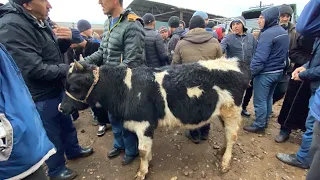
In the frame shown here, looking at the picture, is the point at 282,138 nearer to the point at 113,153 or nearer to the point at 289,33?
the point at 289,33

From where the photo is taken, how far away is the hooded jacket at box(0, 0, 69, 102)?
2199mm

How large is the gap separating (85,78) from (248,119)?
4.25 m

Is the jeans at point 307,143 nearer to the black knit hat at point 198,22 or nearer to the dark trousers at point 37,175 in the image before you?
the black knit hat at point 198,22

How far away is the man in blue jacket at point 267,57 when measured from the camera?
362cm

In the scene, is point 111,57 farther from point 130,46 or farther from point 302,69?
point 302,69

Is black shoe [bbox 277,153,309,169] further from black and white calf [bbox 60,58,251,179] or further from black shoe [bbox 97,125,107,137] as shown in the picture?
black shoe [bbox 97,125,107,137]

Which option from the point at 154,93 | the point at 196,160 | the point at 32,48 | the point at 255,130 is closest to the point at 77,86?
the point at 32,48

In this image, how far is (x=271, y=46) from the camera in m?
3.67

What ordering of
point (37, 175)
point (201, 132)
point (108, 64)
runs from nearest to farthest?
point (37, 175) → point (108, 64) → point (201, 132)

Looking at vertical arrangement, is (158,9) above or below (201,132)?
above

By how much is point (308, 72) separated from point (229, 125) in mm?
1364

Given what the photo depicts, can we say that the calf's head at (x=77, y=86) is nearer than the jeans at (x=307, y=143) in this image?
Yes

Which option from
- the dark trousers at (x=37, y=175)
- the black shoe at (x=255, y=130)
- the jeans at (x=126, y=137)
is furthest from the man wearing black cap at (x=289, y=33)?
the dark trousers at (x=37, y=175)

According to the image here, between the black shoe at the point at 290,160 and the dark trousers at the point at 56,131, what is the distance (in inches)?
147
